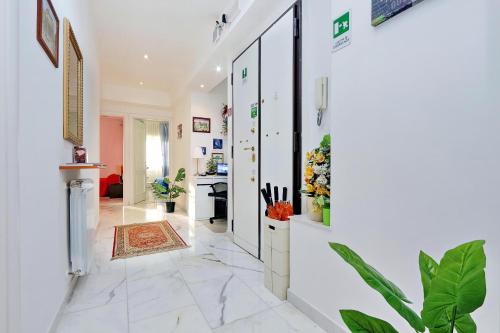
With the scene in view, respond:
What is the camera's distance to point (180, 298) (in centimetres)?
199

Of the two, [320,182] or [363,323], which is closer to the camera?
[363,323]

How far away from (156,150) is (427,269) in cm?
800

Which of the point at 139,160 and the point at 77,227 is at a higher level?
the point at 139,160

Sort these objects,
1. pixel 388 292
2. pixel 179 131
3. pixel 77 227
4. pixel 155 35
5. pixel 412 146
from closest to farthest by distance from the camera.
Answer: pixel 388 292, pixel 412 146, pixel 77 227, pixel 155 35, pixel 179 131

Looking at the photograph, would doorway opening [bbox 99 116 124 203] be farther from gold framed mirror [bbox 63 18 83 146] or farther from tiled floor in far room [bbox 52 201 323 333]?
gold framed mirror [bbox 63 18 83 146]

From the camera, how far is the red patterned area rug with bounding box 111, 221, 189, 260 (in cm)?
303

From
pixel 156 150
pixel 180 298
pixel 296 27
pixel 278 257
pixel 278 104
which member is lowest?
pixel 180 298

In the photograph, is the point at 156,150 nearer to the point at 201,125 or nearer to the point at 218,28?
the point at 201,125

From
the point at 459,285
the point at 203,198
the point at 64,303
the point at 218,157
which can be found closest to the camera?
the point at 459,285

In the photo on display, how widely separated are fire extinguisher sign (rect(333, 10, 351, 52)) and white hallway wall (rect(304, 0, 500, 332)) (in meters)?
0.04

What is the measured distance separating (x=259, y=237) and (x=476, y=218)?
2114mm

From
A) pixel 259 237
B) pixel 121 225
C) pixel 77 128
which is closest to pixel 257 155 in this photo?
pixel 259 237

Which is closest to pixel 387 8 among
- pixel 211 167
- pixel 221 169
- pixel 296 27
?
pixel 296 27

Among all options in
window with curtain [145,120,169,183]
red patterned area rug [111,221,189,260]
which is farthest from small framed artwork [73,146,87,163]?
window with curtain [145,120,169,183]
